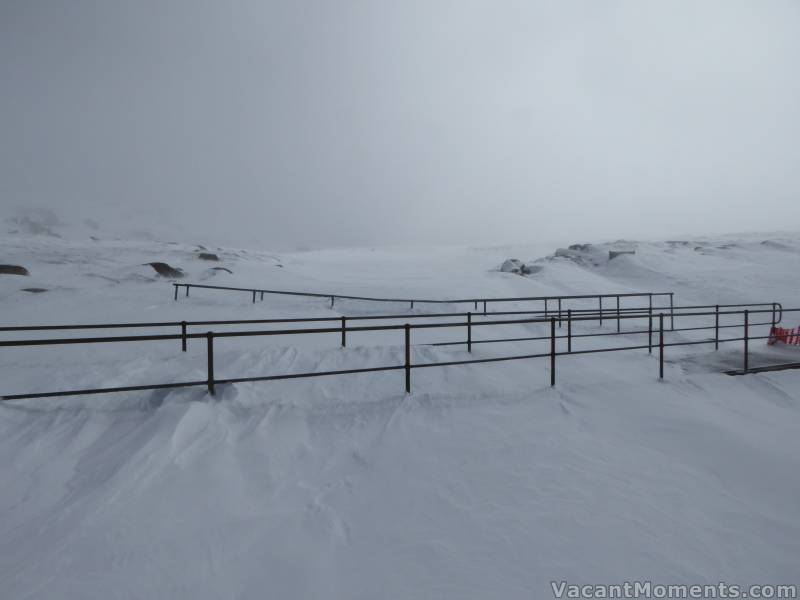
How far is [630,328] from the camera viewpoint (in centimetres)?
1208

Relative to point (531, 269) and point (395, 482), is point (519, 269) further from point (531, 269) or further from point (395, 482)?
point (395, 482)

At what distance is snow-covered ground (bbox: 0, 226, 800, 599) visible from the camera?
2258 mm

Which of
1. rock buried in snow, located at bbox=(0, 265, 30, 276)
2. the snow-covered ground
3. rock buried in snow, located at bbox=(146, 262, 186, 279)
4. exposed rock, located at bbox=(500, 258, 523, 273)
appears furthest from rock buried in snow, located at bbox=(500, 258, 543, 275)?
rock buried in snow, located at bbox=(0, 265, 30, 276)

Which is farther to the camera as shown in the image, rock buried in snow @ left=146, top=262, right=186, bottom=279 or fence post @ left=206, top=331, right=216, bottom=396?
rock buried in snow @ left=146, top=262, right=186, bottom=279

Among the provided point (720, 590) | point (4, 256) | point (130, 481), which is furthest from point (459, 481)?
point (4, 256)

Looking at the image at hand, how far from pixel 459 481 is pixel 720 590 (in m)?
1.61

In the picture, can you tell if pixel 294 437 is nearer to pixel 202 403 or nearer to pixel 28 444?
pixel 202 403

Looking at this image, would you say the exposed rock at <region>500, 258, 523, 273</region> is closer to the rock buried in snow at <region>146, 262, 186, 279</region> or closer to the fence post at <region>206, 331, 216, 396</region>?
the rock buried in snow at <region>146, 262, 186, 279</region>

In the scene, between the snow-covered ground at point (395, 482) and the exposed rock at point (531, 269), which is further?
the exposed rock at point (531, 269)

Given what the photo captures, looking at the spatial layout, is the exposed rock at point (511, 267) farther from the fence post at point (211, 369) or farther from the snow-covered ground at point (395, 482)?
the fence post at point (211, 369)

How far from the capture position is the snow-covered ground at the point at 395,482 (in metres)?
2.26

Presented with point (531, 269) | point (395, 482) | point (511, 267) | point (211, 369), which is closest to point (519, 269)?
point (511, 267)

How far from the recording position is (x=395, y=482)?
310 centimetres

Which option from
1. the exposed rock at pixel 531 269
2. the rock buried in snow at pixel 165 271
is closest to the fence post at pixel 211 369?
the rock buried in snow at pixel 165 271
